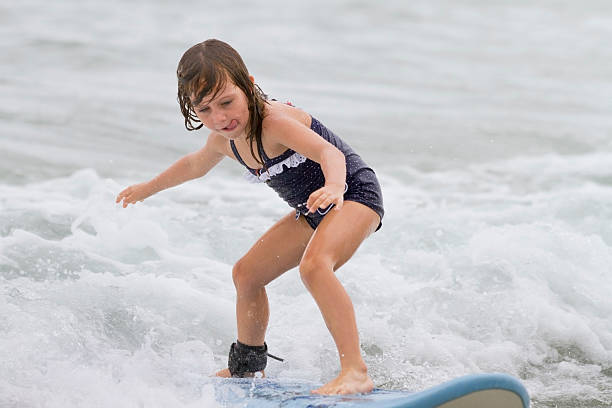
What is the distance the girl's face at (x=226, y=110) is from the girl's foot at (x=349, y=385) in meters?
0.96

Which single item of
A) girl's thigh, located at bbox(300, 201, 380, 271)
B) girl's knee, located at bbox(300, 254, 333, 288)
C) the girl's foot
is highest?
girl's thigh, located at bbox(300, 201, 380, 271)

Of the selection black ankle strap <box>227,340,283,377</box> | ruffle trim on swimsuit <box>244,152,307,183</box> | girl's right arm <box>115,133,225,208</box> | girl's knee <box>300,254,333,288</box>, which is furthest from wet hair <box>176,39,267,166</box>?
black ankle strap <box>227,340,283,377</box>

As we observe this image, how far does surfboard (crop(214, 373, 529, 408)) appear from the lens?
254 centimetres

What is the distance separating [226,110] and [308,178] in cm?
48

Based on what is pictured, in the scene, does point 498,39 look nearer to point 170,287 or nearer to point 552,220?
point 552,220

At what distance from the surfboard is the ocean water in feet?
0.41

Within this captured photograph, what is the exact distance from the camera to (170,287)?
4480mm

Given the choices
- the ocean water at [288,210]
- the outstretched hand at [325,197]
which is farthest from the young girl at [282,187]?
the ocean water at [288,210]

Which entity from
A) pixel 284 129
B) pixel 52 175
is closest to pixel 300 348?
pixel 284 129

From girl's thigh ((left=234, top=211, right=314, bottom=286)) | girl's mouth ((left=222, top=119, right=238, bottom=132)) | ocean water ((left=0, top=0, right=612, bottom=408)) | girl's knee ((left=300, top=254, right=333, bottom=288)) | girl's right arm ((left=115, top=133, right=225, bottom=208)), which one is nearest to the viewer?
girl's knee ((left=300, top=254, right=333, bottom=288))

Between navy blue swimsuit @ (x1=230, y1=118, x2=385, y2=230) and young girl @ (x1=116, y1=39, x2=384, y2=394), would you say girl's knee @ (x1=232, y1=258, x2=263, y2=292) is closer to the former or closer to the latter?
young girl @ (x1=116, y1=39, x2=384, y2=394)

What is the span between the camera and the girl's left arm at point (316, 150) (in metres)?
2.86

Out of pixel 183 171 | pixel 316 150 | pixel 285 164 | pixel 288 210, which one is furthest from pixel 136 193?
pixel 288 210

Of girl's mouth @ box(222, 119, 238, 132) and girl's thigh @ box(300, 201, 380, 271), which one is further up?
girl's mouth @ box(222, 119, 238, 132)
